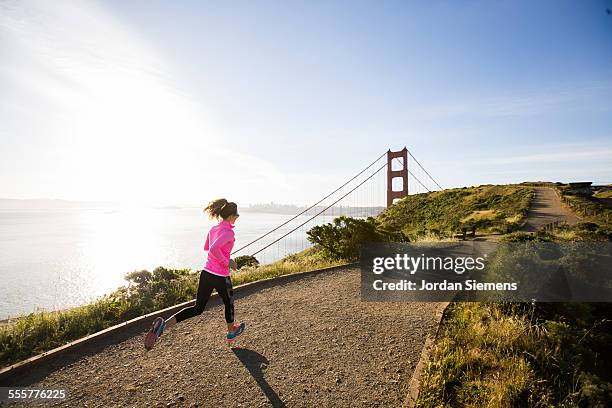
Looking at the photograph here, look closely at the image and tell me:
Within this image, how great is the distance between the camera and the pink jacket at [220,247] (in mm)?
4543

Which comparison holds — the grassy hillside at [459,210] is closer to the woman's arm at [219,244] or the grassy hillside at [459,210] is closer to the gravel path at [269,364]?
Answer: the gravel path at [269,364]

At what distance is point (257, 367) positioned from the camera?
14.0ft

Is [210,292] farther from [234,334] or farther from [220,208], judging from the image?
[220,208]

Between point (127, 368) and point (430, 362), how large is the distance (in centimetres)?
410

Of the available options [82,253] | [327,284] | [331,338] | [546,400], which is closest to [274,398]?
[331,338]

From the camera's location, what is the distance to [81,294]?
25016 mm

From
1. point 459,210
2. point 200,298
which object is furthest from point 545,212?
point 200,298

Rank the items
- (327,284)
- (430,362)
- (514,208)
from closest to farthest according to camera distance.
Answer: (430,362) → (327,284) → (514,208)

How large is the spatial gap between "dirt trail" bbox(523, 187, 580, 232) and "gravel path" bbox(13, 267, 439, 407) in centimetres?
1370

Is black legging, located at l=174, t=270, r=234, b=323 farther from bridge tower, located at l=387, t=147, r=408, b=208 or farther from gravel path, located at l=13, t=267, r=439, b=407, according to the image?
bridge tower, located at l=387, t=147, r=408, b=208

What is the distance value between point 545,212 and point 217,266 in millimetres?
23082

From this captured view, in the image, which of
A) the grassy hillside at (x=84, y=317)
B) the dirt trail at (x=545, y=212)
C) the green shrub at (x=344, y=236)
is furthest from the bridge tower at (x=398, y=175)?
the grassy hillside at (x=84, y=317)

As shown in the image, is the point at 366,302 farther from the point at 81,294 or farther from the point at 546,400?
the point at 81,294

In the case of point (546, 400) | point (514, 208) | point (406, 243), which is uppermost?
point (514, 208)
